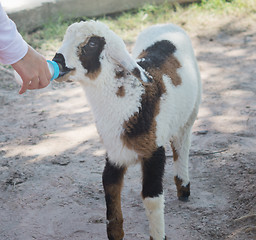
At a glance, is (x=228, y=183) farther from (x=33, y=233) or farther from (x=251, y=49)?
(x=251, y=49)

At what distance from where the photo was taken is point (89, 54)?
8.68 feet

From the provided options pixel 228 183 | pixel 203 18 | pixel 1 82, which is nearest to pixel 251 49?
pixel 203 18

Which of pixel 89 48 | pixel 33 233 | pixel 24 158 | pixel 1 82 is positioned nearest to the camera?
pixel 89 48

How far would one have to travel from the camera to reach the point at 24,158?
14.5 feet

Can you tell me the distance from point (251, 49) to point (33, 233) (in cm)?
549

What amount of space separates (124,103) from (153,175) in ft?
1.93

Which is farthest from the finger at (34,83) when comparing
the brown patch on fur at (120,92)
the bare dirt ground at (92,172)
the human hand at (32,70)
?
the bare dirt ground at (92,172)

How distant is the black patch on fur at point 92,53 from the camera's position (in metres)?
2.64

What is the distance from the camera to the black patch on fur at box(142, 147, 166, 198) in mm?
2822

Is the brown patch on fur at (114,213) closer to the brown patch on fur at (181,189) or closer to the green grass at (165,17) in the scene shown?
the brown patch on fur at (181,189)

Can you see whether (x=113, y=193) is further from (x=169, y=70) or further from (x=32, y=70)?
(x=32, y=70)

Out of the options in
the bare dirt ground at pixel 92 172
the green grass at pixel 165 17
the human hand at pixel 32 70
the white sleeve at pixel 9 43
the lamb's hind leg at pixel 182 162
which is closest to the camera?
the white sleeve at pixel 9 43

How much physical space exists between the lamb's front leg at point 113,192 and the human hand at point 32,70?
1146 mm

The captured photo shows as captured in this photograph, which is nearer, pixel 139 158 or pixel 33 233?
pixel 139 158
